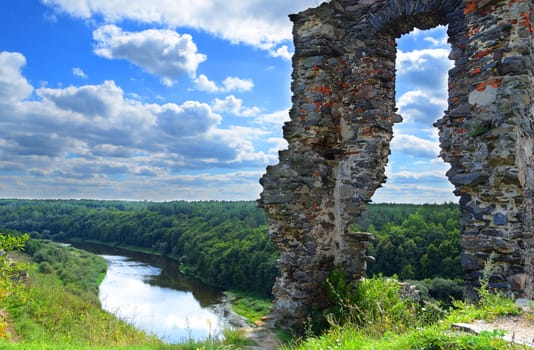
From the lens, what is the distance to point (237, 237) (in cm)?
5159

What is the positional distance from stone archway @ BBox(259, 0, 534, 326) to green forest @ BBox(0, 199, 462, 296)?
886 millimetres

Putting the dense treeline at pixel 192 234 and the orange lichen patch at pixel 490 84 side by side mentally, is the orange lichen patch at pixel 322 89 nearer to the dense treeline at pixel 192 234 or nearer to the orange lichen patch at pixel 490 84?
the orange lichen patch at pixel 490 84

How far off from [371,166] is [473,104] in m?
1.97

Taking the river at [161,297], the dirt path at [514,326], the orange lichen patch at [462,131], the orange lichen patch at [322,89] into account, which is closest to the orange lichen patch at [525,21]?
the orange lichen patch at [462,131]

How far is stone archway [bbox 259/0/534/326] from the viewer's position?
15.6ft

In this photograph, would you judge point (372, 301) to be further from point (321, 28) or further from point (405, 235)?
point (405, 235)

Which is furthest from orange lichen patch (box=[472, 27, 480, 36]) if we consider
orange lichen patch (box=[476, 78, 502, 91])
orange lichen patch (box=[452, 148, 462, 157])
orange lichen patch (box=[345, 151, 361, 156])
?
orange lichen patch (box=[345, 151, 361, 156])

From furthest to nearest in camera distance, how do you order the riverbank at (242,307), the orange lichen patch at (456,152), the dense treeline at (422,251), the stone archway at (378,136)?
the riverbank at (242,307) < the dense treeline at (422,251) < the orange lichen patch at (456,152) < the stone archway at (378,136)

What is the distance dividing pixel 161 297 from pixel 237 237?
19.0m

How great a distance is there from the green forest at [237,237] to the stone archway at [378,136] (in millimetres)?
886

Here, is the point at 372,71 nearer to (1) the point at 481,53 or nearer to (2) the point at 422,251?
(1) the point at 481,53

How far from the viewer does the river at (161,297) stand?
77.8 feet

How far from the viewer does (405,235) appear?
27703 mm

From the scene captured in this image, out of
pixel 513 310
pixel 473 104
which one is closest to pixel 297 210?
pixel 473 104
